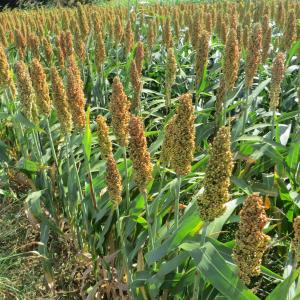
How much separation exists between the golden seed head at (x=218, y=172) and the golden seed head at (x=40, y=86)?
1511mm

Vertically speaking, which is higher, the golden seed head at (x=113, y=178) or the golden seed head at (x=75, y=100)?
the golden seed head at (x=75, y=100)

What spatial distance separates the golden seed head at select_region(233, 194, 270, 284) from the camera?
1100 millimetres

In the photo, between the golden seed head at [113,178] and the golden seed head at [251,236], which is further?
the golden seed head at [113,178]

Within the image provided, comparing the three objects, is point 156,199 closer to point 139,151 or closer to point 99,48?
point 139,151

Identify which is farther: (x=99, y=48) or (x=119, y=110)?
(x=99, y=48)

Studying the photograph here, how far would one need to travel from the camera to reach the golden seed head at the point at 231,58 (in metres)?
2.51

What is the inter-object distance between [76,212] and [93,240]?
0.26 m

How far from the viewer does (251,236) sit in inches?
43.8

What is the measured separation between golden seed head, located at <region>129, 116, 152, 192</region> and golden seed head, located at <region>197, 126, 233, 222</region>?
44 cm

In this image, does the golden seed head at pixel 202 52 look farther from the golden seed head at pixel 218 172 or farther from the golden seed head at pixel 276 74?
the golden seed head at pixel 218 172

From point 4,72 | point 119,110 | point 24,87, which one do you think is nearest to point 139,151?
point 119,110

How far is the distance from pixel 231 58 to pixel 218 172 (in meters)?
1.52

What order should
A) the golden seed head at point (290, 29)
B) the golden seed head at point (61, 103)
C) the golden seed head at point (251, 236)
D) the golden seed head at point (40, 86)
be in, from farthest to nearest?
1. the golden seed head at point (290, 29)
2. the golden seed head at point (40, 86)
3. the golden seed head at point (61, 103)
4. the golden seed head at point (251, 236)

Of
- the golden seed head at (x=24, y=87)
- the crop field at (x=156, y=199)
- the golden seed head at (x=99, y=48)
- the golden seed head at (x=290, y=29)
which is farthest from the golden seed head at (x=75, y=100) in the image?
the golden seed head at (x=290, y=29)
